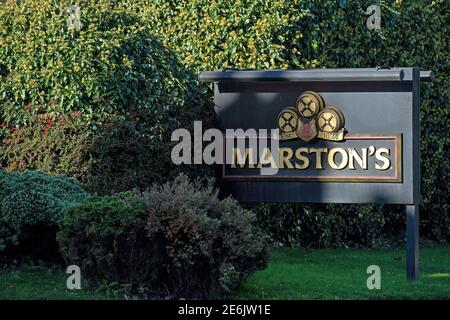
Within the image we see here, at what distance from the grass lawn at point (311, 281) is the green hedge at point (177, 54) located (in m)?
1.52

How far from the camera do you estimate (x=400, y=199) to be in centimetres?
1137

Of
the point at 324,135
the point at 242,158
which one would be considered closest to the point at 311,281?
the point at 324,135

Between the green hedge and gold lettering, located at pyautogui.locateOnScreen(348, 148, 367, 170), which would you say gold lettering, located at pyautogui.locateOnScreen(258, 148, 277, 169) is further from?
the green hedge

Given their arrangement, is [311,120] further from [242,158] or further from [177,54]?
[177,54]

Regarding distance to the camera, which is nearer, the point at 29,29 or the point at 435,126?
the point at 29,29

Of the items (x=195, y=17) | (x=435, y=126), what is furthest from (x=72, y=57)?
(x=435, y=126)

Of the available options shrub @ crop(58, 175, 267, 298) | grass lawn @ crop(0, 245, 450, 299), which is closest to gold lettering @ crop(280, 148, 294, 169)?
grass lawn @ crop(0, 245, 450, 299)

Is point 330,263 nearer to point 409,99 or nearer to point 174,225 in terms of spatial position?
point 409,99

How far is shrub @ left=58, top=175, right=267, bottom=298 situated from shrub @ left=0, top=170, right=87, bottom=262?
976mm

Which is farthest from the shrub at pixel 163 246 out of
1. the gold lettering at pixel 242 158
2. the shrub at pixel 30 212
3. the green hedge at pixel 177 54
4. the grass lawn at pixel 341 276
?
the green hedge at pixel 177 54

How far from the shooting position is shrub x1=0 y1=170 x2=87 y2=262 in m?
11.1

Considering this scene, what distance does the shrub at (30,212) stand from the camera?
1109 centimetres
